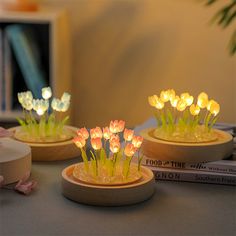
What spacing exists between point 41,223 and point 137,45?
1.55 m

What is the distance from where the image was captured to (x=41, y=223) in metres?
0.86

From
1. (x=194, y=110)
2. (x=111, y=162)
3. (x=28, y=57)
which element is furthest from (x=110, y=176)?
(x=28, y=57)

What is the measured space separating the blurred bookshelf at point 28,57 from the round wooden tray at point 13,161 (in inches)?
39.7

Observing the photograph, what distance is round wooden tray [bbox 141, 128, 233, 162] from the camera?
43.3 inches

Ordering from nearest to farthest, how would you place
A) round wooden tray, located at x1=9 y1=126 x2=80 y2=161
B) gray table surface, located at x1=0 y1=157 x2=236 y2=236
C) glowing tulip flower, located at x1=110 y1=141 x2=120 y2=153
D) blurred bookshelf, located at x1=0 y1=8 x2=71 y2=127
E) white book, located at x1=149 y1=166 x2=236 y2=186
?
gray table surface, located at x1=0 y1=157 x2=236 y2=236 < glowing tulip flower, located at x1=110 y1=141 x2=120 y2=153 < white book, located at x1=149 y1=166 x2=236 y2=186 < round wooden tray, located at x1=9 y1=126 x2=80 y2=161 < blurred bookshelf, located at x1=0 y1=8 x2=71 y2=127

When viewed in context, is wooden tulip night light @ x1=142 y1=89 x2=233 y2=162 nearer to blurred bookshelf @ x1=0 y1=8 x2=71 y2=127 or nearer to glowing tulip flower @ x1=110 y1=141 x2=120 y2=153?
glowing tulip flower @ x1=110 y1=141 x2=120 y2=153

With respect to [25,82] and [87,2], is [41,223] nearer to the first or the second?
[25,82]

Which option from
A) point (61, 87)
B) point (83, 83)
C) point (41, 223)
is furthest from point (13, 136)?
point (83, 83)

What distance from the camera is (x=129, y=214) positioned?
0.91m

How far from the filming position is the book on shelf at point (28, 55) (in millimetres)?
2127

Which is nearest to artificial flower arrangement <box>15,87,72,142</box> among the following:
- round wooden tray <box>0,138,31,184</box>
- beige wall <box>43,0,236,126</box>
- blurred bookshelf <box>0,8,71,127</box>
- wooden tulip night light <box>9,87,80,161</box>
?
wooden tulip night light <box>9,87,80,161</box>

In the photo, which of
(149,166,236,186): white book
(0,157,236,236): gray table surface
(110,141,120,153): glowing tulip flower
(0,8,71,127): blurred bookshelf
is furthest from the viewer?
(0,8,71,127): blurred bookshelf

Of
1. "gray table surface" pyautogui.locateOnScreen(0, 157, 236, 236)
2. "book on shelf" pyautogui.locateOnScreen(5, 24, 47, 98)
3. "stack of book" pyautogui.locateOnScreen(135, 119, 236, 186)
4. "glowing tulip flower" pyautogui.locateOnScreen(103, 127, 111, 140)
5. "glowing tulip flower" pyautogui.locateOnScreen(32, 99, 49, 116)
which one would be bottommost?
"gray table surface" pyautogui.locateOnScreen(0, 157, 236, 236)

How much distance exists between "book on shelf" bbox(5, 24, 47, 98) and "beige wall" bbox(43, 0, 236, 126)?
0.24 m
